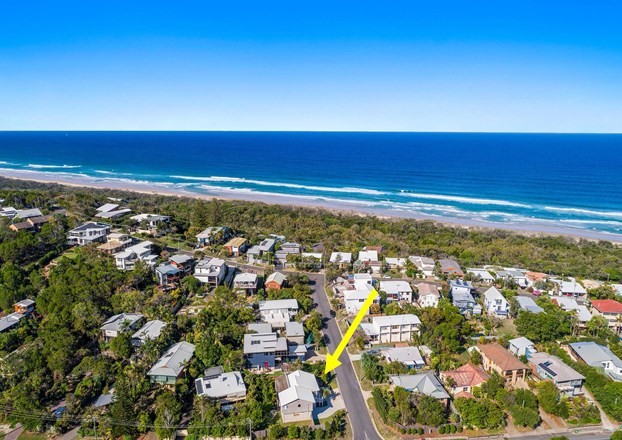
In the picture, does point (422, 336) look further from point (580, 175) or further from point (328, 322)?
point (580, 175)

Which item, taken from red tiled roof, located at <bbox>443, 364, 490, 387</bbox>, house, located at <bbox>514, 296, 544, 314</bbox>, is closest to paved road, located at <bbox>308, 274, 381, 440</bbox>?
red tiled roof, located at <bbox>443, 364, 490, 387</bbox>

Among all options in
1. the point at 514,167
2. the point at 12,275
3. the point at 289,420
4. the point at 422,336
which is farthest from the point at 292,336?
the point at 514,167

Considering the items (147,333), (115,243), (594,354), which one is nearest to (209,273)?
(147,333)

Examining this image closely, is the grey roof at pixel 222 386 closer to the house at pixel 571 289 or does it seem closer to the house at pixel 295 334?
the house at pixel 295 334

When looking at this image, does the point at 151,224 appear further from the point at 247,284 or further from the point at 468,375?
the point at 468,375

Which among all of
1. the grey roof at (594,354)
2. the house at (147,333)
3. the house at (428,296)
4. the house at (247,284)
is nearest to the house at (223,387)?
the house at (147,333)

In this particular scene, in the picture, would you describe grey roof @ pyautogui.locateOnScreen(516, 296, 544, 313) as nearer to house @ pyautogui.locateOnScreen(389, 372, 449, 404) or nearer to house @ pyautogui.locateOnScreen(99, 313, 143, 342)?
house @ pyautogui.locateOnScreen(389, 372, 449, 404)
